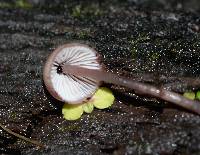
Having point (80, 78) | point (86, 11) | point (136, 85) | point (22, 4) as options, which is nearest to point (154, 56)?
point (136, 85)

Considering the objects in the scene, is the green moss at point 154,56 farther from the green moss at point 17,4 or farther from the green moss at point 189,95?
the green moss at point 17,4

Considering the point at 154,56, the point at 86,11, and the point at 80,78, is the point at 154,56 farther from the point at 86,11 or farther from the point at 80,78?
the point at 86,11

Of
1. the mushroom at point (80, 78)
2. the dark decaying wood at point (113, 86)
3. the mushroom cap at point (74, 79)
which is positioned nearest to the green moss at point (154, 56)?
the dark decaying wood at point (113, 86)

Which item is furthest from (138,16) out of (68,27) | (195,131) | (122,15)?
(195,131)

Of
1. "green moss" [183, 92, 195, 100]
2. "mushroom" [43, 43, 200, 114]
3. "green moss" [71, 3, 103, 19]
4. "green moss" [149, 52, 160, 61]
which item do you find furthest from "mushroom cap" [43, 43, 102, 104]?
"green moss" [71, 3, 103, 19]

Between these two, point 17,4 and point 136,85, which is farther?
point 17,4

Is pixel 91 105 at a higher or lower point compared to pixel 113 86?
lower
